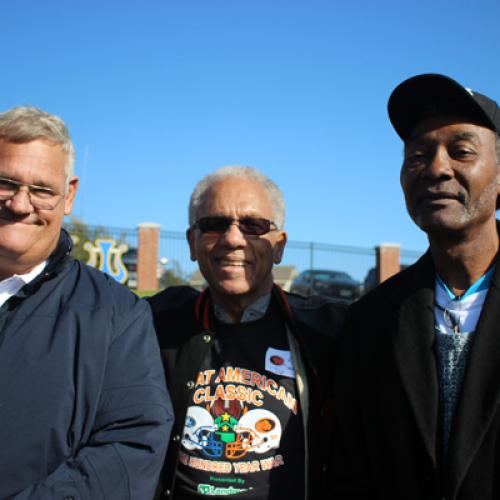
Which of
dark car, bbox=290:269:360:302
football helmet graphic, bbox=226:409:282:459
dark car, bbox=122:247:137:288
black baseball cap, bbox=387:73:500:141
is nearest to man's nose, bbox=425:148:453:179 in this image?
black baseball cap, bbox=387:73:500:141

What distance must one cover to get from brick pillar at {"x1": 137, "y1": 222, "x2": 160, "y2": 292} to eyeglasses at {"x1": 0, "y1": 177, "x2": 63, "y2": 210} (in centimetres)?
1453

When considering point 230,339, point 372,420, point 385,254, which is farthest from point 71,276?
point 385,254

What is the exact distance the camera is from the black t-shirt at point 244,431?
7.12 feet

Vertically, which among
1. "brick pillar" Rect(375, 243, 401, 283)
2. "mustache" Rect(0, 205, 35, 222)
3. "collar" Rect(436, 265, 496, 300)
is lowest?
"collar" Rect(436, 265, 496, 300)

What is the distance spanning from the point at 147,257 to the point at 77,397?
14.9 meters

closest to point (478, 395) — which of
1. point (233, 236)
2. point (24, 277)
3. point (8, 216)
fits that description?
point (233, 236)

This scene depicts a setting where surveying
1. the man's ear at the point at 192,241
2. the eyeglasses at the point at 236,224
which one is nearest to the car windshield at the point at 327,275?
the man's ear at the point at 192,241

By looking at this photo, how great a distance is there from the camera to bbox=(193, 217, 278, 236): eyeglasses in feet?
8.29

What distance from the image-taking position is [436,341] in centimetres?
196

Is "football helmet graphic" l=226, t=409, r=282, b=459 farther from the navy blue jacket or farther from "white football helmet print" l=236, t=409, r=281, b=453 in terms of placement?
the navy blue jacket

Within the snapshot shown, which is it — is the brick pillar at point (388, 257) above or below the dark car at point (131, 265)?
above

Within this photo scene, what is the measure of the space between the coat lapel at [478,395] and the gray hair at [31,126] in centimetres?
173

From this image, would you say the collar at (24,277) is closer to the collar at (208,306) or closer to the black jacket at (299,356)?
the black jacket at (299,356)

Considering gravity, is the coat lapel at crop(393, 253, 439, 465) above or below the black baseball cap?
below
